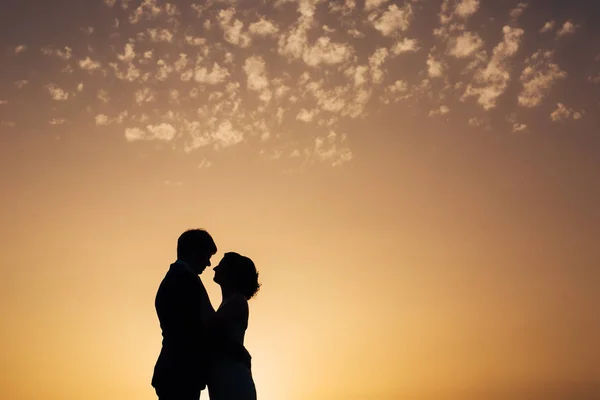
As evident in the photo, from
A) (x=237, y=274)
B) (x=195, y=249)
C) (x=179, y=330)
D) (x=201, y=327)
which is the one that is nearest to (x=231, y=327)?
(x=201, y=327)

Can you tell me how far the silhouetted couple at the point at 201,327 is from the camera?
7.11 meters

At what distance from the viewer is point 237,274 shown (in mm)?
8641

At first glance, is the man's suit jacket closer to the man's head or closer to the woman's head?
the man's head

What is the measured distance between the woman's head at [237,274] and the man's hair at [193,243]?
954 millimetres

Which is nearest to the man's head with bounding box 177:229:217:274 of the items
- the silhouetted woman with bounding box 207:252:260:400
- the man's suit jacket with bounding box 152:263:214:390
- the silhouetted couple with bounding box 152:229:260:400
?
the silhouetted couple with bounding box 152:229:260:400

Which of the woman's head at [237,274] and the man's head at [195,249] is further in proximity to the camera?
the woman's head at [237,274]

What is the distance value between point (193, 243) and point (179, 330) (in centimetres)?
118

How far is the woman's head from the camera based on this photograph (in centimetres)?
862

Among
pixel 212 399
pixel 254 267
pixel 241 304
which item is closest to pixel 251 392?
pixel 212 399

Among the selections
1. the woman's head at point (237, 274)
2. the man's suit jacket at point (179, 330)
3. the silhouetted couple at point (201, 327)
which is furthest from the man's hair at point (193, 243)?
the woman's head at point (237, 274)

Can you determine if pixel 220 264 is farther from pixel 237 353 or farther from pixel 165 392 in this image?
pixel 165 392

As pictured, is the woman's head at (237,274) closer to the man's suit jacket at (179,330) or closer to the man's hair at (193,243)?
the man's hair at (193,243)

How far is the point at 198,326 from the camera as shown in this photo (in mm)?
7340

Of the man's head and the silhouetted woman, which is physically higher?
the man's head
